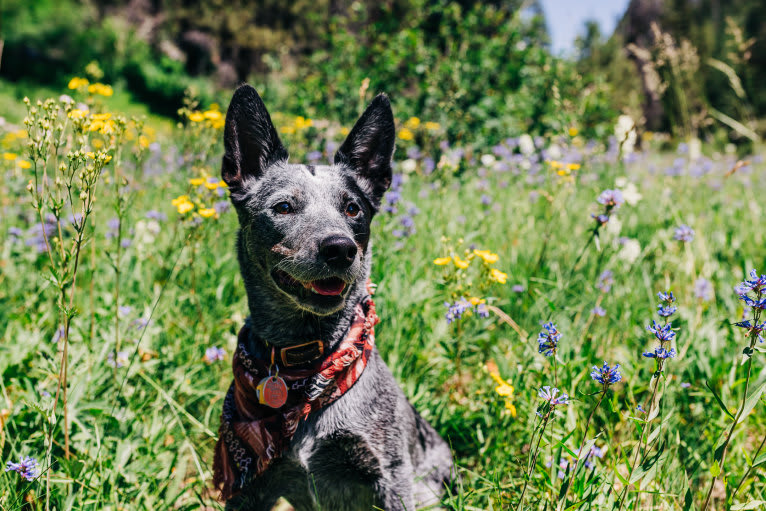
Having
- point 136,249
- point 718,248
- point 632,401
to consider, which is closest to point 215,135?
point 136,249

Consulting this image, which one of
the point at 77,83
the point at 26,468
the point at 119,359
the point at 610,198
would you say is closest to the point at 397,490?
the point at 26,468

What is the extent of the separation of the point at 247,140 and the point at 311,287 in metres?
0.84

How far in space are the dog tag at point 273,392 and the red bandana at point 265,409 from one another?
0.10 feet

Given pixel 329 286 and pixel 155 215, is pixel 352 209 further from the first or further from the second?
pixel 155 215

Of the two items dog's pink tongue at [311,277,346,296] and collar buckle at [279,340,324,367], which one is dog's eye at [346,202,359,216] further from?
collar buckle at [279,340,324,367]

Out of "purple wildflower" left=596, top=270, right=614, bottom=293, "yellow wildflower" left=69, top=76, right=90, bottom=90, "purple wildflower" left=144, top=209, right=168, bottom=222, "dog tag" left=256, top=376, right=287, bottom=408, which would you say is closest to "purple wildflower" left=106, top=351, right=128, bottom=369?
"dog tag" left=256, top=376, right=287, bottom=408

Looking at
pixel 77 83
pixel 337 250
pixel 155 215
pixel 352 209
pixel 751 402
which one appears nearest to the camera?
pixel 751 402

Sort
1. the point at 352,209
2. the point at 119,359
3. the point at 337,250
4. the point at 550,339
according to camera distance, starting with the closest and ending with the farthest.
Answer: the point at 550,339, the point at 337,250, the point at 352,209, the point at 119,359

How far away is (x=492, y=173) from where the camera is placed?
570 centimetres

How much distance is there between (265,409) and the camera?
1.90m

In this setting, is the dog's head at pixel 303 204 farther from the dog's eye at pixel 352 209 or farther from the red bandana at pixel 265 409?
the red bandana at pixel 265 409

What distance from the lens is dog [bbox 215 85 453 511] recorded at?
1.83 m

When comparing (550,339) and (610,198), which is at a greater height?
(610,198)

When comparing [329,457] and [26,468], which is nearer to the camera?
[26,468]
